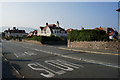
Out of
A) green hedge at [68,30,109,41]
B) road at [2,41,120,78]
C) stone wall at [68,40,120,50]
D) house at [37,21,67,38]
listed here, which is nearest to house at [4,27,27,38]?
house at [37,21,67,38]

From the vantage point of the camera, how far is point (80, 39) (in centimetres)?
2527

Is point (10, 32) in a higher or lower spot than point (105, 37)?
higher

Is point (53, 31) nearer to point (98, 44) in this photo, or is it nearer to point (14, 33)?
point (98, 44)

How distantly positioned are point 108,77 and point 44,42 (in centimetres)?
3370

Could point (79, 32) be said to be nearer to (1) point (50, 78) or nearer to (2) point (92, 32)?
(2) point (92, 32)

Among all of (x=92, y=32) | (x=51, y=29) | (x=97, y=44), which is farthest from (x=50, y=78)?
(x=51, y=29)

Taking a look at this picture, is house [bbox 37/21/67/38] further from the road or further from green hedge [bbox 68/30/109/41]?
the road

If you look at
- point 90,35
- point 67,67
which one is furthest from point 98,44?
point 67,67

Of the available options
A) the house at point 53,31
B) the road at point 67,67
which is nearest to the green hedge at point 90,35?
the road at point 67,67

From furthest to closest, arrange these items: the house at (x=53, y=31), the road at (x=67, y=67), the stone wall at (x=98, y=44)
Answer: the house at (x=53, y=31), the stone wall at (x=98, y=44), the road at (x=67, y=67)

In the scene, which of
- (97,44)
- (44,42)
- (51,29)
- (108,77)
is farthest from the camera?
(51,29)

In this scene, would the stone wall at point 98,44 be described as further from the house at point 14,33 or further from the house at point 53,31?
the house at point 14,33

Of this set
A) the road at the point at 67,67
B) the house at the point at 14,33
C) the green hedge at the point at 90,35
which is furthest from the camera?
the house at the point at 14,33

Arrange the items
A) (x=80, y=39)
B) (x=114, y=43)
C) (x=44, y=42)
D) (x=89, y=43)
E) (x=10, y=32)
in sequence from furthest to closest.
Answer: (x=10, y=32)
(x=44, y=42)
(x=80, y=39)
(x=89, y=43)
(x=114, y=43)
